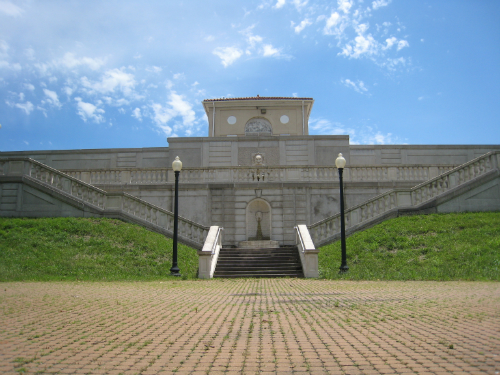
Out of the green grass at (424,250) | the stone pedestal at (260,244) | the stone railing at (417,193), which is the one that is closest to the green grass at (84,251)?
the stone pedestal at (260,244)

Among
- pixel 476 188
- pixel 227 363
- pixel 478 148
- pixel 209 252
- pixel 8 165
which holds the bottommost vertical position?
pixel 227 363

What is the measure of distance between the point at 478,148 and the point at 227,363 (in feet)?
104

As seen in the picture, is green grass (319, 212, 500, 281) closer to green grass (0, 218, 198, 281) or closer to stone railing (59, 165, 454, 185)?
stone railing (59, 165, 454, 185)

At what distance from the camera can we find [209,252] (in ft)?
49.1

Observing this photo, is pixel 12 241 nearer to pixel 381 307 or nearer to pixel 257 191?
pixel 257 191

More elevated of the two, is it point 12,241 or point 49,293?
point 12,241

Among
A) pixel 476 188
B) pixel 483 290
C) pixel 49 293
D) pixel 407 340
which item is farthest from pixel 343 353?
pixel 476 188

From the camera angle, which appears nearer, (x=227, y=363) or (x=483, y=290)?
(x=227, y=363)

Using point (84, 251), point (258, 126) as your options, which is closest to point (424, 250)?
point (84, 251)

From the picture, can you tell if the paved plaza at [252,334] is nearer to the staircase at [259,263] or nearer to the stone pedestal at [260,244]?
the staircase at [259,263]

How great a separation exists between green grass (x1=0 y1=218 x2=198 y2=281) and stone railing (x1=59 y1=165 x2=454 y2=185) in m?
5.26

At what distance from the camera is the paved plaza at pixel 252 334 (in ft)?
12.9

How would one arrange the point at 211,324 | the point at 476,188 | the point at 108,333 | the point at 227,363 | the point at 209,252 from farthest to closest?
1. the point at 476,188
2. the point at 209,252
3. the point at 211,324
4. the point at 108,333
5. the point at 227,363

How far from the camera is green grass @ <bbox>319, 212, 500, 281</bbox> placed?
12.7 meters
